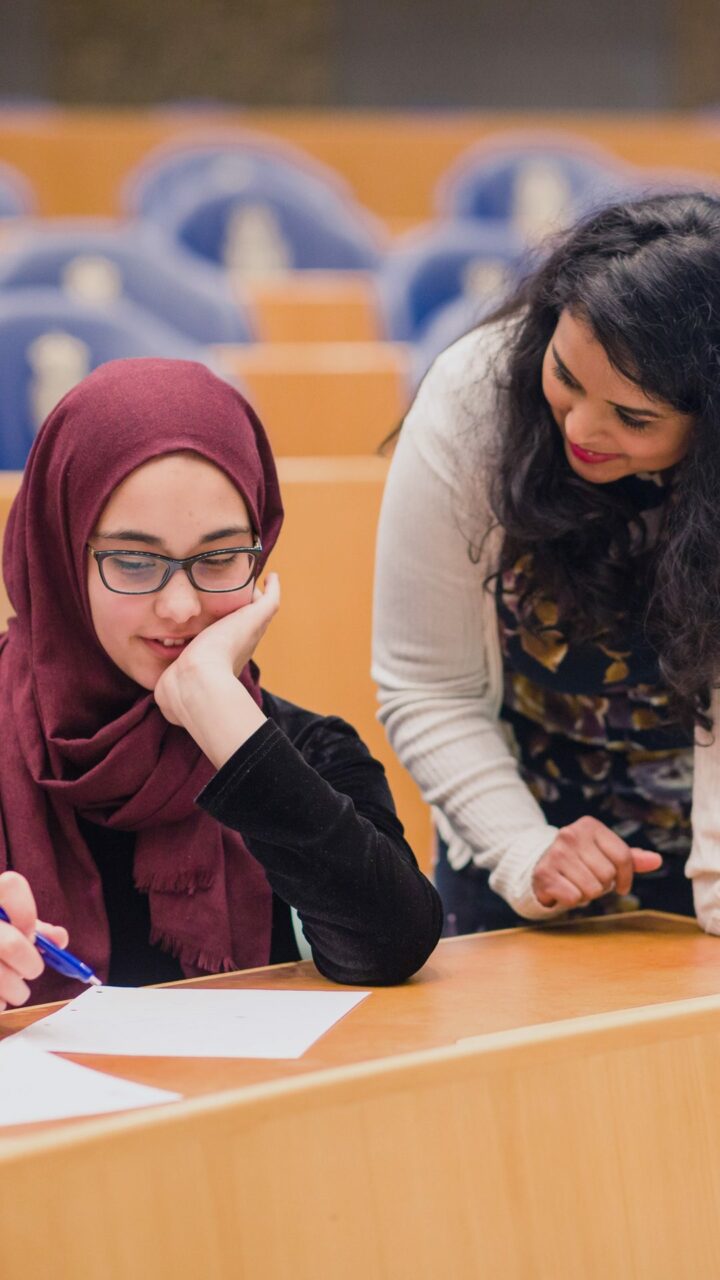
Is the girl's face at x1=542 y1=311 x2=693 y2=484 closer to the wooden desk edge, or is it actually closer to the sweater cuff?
the sweater cuff

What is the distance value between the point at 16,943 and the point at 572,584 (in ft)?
2.03

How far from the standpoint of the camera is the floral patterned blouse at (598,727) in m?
1.44

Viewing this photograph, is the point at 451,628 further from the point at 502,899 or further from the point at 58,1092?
the point at 58,1092

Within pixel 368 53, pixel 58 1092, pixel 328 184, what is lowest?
pixel 58 1092

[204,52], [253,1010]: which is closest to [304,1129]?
[253,1010]

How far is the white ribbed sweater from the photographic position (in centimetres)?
145

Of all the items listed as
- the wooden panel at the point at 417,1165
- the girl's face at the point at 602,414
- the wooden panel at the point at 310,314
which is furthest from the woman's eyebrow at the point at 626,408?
the wooden panel at the point at 310,314

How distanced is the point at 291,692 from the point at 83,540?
1.84 feet

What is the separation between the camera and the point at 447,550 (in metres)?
1.47

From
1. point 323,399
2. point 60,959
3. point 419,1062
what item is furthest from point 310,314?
point 419,1062

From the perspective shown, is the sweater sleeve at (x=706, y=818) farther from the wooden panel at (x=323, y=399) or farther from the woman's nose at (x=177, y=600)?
the wooden panel at (x=323, y=399)

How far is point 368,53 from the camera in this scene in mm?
8016

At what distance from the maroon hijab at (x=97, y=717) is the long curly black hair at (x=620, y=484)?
0.26 m

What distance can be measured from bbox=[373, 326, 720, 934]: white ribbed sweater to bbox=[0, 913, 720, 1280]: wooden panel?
0.45 m
